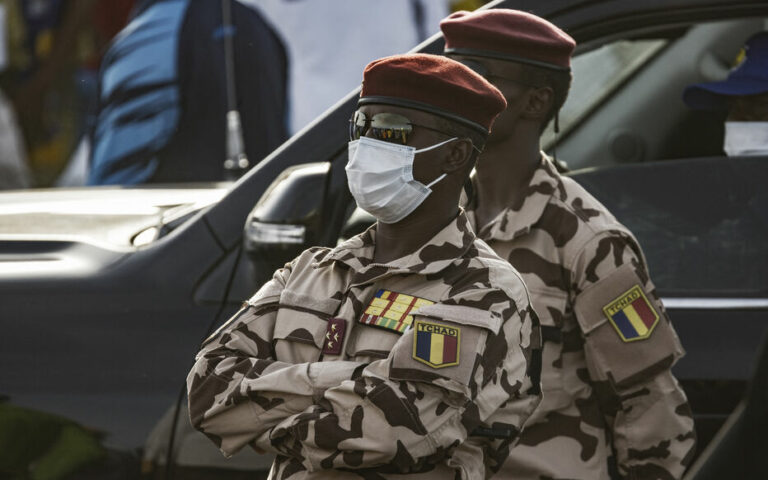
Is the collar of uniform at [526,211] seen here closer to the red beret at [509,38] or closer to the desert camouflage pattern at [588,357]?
the desert camouflage pattern at [588,357]

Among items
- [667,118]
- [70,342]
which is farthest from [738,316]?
[70,342]

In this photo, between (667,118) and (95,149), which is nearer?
(667,118)

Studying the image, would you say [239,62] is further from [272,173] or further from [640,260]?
[640,260]

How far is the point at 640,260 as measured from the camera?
7.16 feet

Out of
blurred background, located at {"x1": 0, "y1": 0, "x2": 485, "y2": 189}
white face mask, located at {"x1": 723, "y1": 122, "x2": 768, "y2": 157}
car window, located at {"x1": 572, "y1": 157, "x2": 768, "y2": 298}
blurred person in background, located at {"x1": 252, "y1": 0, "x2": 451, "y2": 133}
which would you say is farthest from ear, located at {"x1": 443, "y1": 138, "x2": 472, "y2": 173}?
blurred person in background, located at {"x1": 252, "y1": 0, "x2": 451, "y2": 133}

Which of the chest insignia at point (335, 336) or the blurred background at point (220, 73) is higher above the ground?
the chest insignia at point (335, 336)

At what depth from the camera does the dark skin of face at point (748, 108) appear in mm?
2678

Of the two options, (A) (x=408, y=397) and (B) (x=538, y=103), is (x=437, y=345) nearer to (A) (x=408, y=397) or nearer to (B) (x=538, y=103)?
(A) (x=408, y=397)

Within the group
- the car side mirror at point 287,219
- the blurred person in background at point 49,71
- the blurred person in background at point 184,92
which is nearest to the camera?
the car side mirror at point 287,219

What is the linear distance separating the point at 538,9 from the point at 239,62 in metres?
3.77

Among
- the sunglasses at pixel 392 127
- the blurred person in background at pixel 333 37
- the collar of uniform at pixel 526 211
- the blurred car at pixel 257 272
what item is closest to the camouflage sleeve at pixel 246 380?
the sunglasses at pixel 392 127

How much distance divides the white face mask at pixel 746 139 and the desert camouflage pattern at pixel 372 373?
39.2 inches

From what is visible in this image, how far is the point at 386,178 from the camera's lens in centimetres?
184

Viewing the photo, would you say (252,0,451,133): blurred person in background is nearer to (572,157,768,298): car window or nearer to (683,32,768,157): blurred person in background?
(683,32,768,157): blurred person in background
